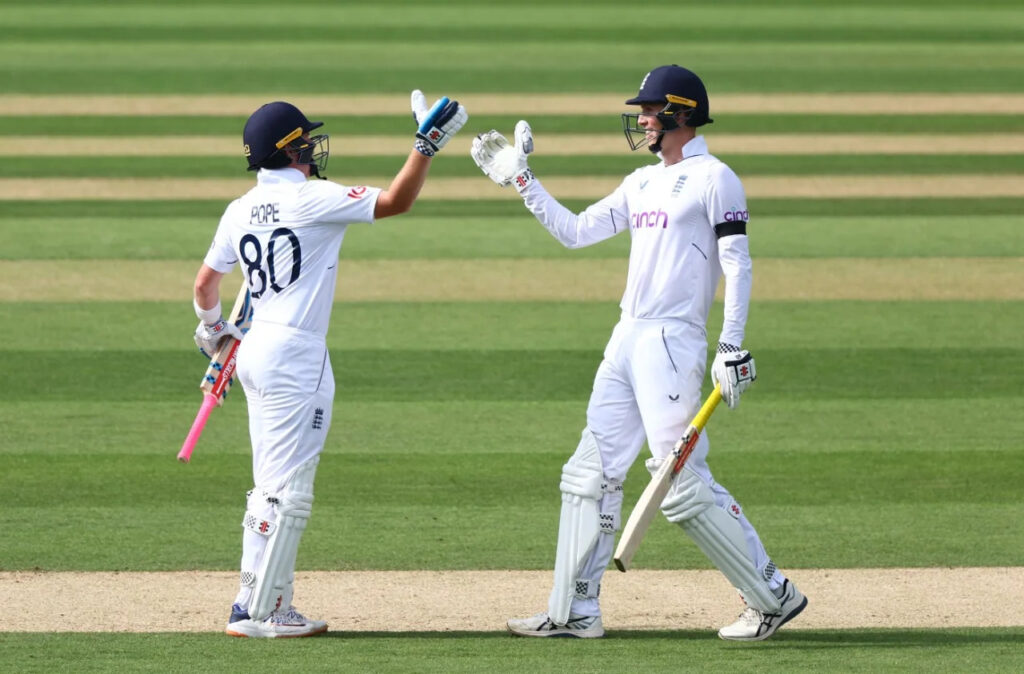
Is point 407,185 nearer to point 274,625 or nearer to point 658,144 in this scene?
point 658,144

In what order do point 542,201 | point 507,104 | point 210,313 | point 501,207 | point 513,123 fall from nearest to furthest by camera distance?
1. point 542,201
2. point 210,313
3. point 501,207
4. point 513,123
5. point 507,104

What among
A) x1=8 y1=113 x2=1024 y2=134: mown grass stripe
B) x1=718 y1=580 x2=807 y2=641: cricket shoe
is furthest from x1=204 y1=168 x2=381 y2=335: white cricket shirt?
x1=8 y1=113 x2=1024 y2=134: mown grass stripe

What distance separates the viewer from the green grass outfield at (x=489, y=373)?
6254 mm

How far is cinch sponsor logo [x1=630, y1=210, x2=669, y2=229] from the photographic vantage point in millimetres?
5879

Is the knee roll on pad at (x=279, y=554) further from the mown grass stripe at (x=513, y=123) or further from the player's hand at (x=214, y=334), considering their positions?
the mown grass stripe at (x=513, y=123)

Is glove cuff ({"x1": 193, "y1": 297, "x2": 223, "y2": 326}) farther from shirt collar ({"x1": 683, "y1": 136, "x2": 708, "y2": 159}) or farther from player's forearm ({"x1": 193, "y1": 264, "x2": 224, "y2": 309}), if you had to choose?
shirt collar ({"x1": 683, "y1": 136, "x2": 708, "y2": 159})

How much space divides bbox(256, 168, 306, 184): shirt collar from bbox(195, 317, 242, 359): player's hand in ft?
1.95

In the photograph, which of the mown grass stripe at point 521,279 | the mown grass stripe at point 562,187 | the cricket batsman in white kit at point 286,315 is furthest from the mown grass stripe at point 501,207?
the cricket batsman in white kit at point 286,315

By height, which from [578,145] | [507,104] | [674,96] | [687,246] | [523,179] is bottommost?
[687,246]

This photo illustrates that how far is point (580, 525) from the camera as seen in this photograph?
5.88 meters

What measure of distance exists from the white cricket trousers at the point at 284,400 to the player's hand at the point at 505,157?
876 millimetres

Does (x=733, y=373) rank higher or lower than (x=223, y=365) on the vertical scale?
higher

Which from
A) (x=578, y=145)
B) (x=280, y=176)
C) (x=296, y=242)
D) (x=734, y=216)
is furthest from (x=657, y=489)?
(x=578, y=145)

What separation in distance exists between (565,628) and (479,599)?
1.78ft
